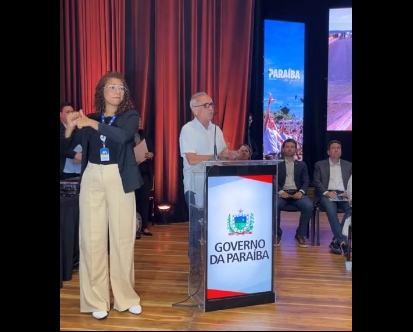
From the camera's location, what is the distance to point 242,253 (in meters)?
3.15

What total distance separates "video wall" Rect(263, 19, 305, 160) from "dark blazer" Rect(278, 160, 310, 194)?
8.57 feet

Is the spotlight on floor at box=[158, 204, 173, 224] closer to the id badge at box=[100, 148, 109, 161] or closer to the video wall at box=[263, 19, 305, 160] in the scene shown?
the video wall at box=[263, 19, 305, 160]

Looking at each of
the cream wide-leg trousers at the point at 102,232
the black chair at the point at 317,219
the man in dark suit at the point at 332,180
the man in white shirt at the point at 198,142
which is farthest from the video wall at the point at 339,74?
the cream wide-leg trousers at the point at 102,232

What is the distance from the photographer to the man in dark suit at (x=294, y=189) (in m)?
5.15

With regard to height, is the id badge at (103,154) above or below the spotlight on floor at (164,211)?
above

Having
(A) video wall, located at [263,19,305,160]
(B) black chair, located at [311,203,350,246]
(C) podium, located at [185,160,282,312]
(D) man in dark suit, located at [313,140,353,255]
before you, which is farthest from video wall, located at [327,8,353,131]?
(C) podium, located at [185,160,282,312]

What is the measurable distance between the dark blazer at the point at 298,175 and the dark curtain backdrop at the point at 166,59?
152 cm

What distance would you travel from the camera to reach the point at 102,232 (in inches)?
117

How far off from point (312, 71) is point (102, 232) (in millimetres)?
→ 6152

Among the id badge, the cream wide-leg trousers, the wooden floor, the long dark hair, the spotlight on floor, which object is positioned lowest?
the wooden floor

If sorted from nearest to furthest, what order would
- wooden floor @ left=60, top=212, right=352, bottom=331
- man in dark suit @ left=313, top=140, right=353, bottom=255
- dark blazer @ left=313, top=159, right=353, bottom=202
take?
wooden floor @ left=60, top=212, right=352, bottom=331 < man in dark suit @ left=313, top=140, right=353, bottom=255 < dark blazer @ left=313, top=159, right=353, bottom=202

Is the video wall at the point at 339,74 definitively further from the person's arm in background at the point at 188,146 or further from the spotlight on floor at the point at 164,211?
the person's arm in background at the point at 188,146

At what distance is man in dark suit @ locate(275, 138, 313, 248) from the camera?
203 inches

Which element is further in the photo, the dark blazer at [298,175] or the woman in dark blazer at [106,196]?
the dark blazer at [298,175]
